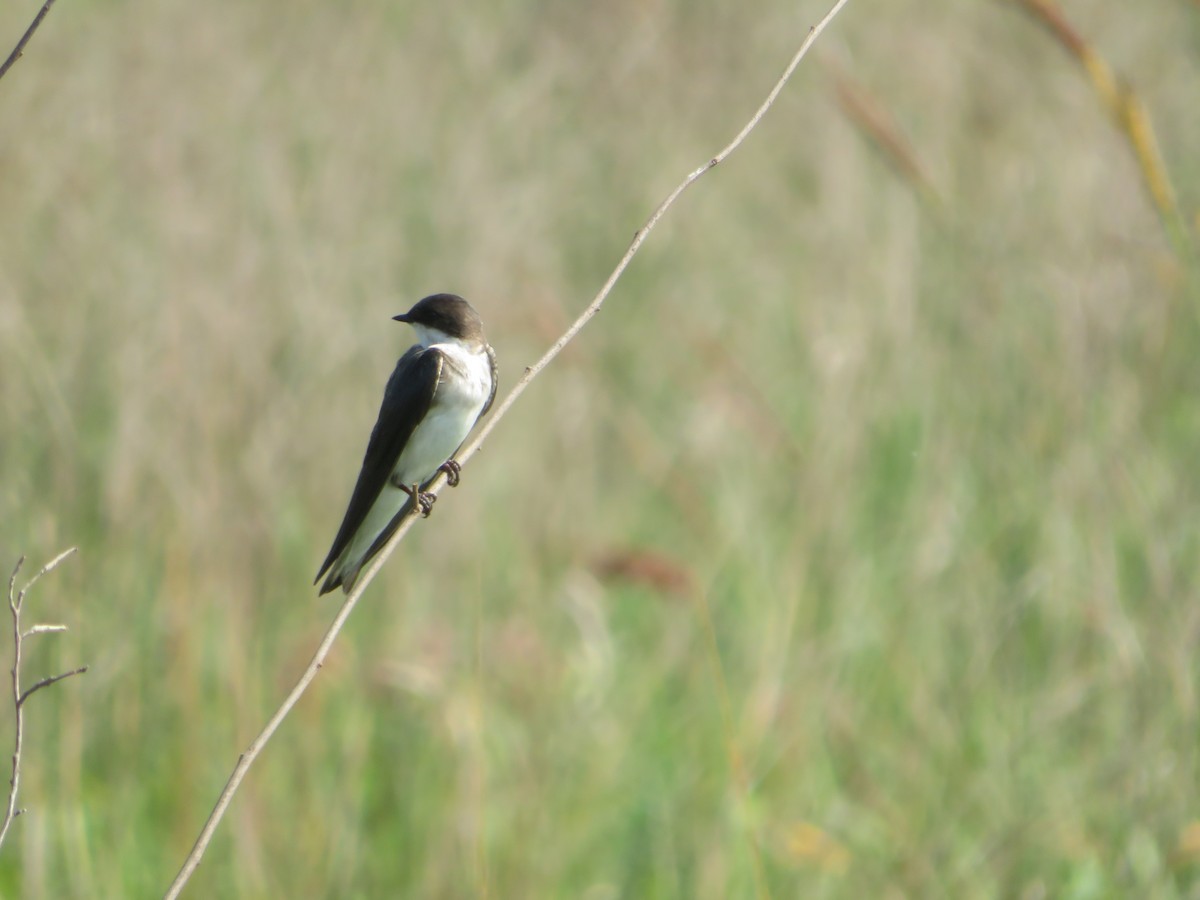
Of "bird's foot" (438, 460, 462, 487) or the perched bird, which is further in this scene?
the perched bird

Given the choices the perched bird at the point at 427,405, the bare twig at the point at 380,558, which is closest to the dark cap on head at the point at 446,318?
the perched bird at the point at 427,405

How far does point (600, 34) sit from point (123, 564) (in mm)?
2848

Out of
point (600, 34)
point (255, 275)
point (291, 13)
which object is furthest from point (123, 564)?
point (600, 34)

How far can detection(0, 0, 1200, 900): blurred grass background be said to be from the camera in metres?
3.30

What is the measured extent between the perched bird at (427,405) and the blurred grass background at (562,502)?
18.0 inches

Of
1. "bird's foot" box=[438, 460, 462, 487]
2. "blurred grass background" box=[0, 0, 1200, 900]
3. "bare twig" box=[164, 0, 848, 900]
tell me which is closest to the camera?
"bare twig" box=[164, 0, 848, 900]

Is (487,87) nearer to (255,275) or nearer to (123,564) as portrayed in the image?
(255,275)

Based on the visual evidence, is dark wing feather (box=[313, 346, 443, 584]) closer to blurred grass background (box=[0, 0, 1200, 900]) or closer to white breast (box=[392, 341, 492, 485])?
white breast (box=[392, 341, 492, 485])

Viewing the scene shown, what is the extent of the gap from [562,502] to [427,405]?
165cm

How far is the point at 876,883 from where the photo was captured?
335cm

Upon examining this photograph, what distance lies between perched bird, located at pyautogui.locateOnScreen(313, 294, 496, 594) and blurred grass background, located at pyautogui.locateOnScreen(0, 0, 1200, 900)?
457mm

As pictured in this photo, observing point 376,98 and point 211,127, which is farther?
point 376,98

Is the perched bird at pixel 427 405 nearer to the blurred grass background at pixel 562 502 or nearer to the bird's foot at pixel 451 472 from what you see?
the bird's foot at pixel 451 472

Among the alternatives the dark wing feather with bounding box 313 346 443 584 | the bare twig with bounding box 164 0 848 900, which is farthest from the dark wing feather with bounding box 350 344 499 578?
the bare twig with bounding box 164 0 848 900
